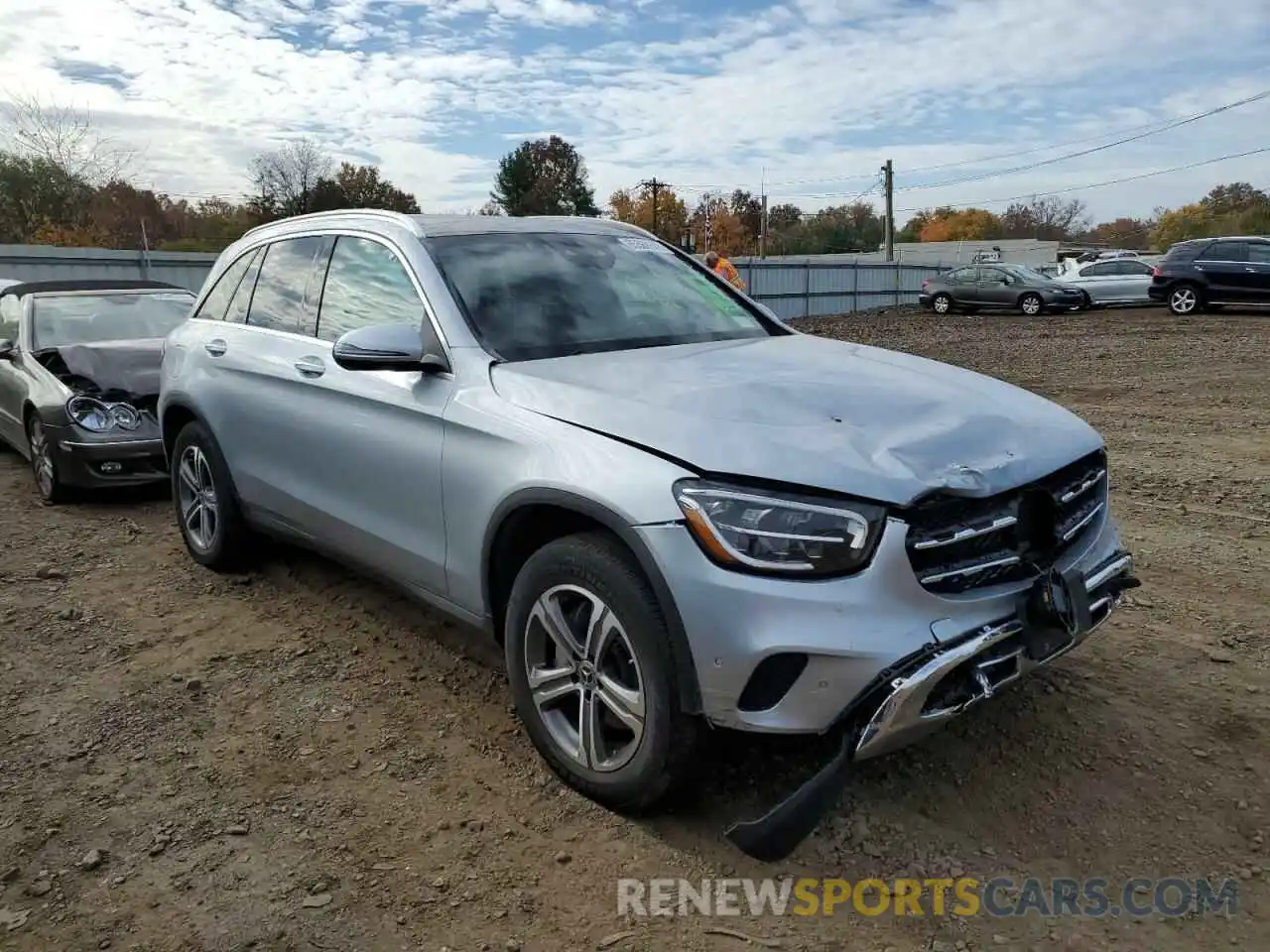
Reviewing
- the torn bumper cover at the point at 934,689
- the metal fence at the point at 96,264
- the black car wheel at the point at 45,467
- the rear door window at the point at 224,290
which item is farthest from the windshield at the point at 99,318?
the metal fence at the point at 96,264

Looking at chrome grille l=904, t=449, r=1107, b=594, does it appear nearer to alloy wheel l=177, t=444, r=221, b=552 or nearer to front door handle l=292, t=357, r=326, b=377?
front door handle l=292, t=357, r=326, b=377

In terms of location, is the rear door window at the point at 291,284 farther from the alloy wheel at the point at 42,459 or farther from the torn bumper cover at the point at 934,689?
the alloy wheel at the point at 42,459

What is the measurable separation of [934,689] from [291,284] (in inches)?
133

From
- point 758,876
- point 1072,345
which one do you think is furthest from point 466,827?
point 1072,345

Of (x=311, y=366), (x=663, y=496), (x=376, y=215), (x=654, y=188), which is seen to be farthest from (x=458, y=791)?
(x=654, y=188)

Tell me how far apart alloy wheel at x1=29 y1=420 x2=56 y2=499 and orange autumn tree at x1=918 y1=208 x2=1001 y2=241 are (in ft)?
312

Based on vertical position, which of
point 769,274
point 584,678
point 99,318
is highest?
point 769,274

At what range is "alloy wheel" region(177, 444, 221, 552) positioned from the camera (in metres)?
4.93

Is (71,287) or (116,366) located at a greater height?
(71,287)

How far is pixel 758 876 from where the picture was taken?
2.62 meters

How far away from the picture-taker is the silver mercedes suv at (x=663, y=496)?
2387 mm

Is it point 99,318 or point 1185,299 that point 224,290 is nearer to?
point 99,318

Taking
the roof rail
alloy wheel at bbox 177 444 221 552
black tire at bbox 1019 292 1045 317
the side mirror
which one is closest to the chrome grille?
the side mirror

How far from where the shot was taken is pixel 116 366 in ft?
23.3
